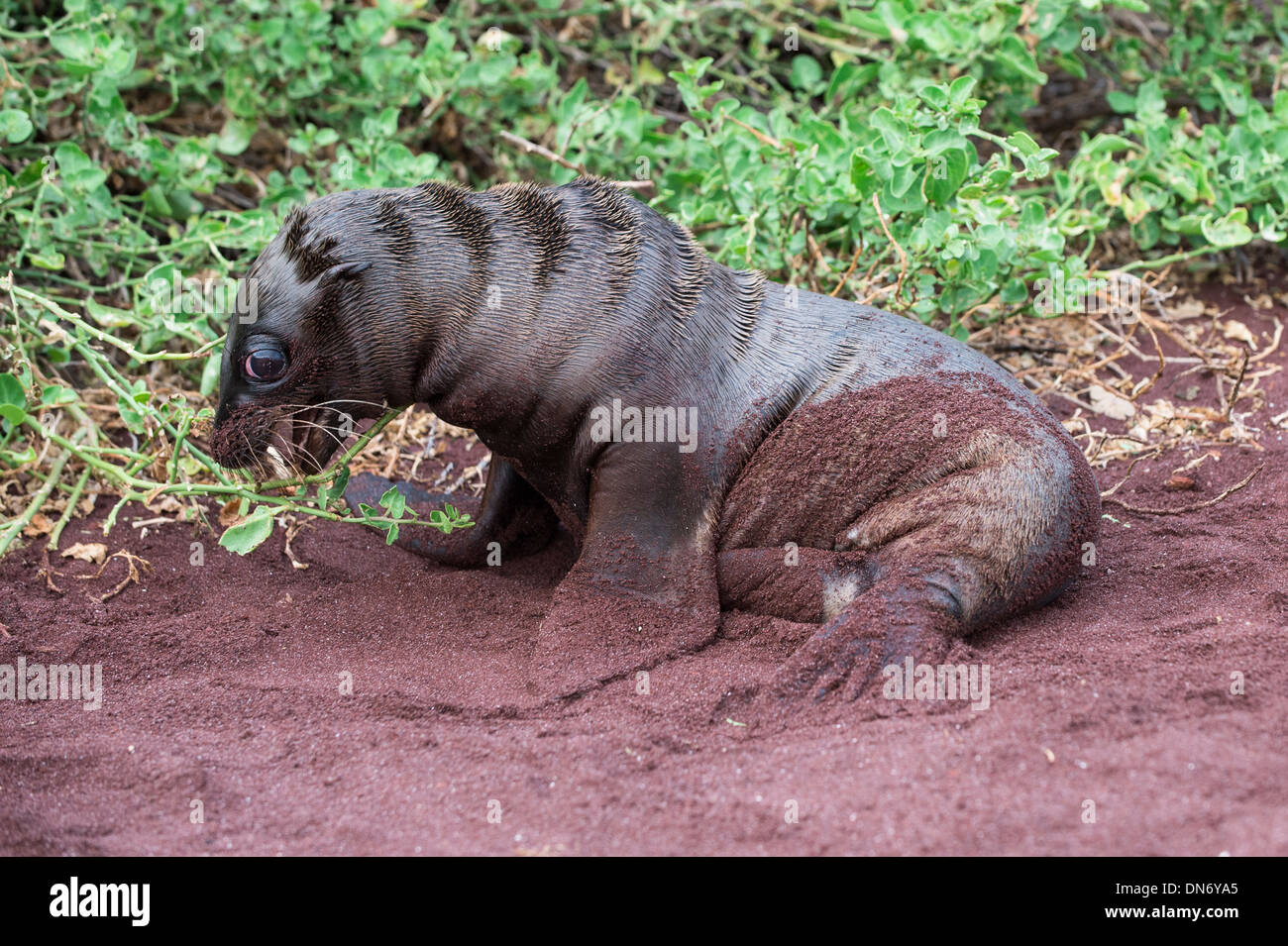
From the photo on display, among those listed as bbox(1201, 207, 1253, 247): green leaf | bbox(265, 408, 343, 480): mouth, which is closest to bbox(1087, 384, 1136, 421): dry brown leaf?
bbox(1201, 207, 1253, 247): green leaf

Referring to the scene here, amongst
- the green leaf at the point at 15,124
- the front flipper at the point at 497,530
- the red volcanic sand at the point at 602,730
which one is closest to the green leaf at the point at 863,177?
the red volcanic sand at the point at 602,730

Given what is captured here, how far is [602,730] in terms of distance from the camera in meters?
3.81

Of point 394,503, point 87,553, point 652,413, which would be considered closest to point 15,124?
point 87,553

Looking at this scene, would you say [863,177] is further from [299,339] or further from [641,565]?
[299,339]

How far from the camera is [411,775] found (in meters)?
3.57

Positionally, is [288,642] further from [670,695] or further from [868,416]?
[868,416]

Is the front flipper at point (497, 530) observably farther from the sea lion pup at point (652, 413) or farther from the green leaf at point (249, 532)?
the green leaf at point (249, 532)

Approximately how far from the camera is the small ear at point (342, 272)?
4.29m

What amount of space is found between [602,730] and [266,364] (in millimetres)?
1721

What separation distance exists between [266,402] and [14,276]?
106 inches

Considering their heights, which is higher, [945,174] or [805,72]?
[805,72]

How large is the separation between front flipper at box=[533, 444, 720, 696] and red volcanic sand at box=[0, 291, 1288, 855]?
15cm

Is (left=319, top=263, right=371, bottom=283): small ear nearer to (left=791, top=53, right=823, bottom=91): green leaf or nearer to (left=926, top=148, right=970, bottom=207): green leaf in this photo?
(left=926, top=148, right=970, bottom=207): green leaf

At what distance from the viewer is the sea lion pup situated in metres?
4.34
